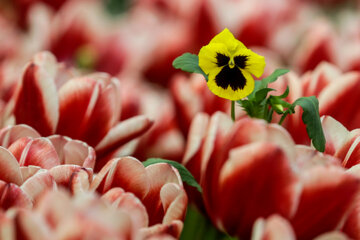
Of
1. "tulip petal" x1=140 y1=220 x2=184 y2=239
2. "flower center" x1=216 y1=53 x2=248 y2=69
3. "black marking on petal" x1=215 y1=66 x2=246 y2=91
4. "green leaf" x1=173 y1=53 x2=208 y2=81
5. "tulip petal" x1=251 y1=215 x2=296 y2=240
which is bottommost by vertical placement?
"tulip petal" x1=140 y1=220 x2=184 y2=239

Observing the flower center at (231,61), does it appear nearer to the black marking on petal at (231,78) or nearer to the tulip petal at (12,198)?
the black marking on petal at (231,78)

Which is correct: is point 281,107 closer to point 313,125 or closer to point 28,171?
point 313,125

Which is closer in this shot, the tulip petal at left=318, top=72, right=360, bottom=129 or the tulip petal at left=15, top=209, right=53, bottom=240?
the tulip petal at left=15, top=209, right=53, bottom=240

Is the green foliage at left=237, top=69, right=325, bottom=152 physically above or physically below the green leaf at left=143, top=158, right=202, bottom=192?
above

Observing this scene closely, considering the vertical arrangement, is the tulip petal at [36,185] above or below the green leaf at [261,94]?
below

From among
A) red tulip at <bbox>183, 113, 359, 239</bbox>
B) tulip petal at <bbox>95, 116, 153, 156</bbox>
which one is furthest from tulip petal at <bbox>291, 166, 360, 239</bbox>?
tulip petal at <bbox>95, 116, 153, 156</bbox>

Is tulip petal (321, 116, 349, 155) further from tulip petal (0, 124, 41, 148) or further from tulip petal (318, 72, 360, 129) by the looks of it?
tulip petal (0, 124, 41, 148)

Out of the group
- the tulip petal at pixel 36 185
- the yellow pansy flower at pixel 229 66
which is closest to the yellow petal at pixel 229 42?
the yellow pansy flower at pixel 229 66

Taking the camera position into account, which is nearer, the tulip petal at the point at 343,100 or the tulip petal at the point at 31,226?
the tulip petal at the point at 31,226

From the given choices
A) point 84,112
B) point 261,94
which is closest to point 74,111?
point 84,112
